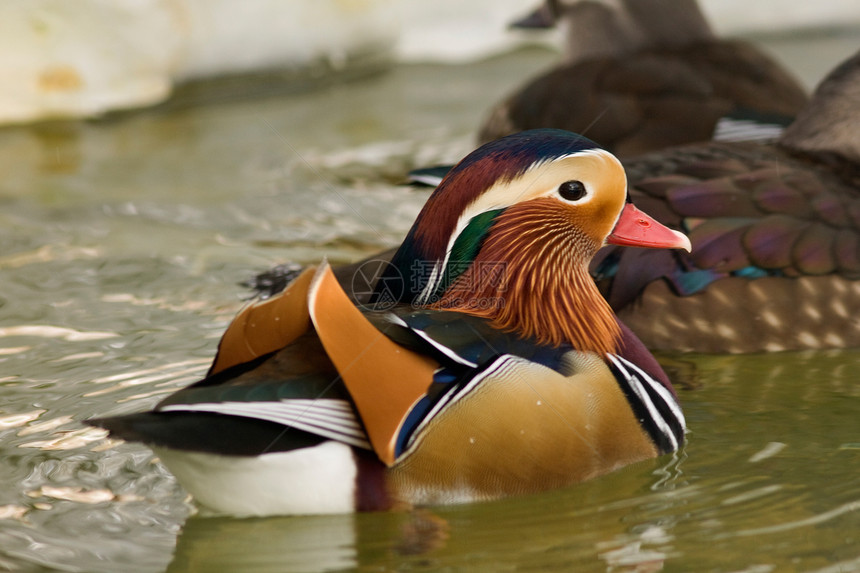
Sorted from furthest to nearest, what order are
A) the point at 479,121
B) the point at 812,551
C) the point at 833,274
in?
the point at 479,121, the point at 833,274, the point at 812,551

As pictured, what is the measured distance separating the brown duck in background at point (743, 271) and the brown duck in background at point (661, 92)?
1297 millimetres

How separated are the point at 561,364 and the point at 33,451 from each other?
4.52ft

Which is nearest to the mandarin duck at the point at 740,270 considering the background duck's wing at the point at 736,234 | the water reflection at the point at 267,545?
the background duck's wing at the point at 736,234

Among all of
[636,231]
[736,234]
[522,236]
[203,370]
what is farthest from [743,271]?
[203,370]

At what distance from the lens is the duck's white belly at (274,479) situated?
262 cm

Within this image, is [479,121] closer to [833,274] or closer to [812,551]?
[833,274]

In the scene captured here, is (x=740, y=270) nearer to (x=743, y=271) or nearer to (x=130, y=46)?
(x=743, y=271)

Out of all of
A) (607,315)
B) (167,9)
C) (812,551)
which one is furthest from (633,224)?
(167,9)

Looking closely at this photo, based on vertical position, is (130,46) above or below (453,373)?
below

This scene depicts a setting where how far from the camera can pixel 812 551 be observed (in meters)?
2.70

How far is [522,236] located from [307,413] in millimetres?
827

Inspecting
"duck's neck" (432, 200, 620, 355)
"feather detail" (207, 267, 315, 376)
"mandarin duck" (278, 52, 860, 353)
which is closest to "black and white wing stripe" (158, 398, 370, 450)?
"feather detail" (207, 267, 315, 376)

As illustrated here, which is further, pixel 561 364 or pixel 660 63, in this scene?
pixel 660 63

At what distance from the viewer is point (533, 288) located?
3119mm
